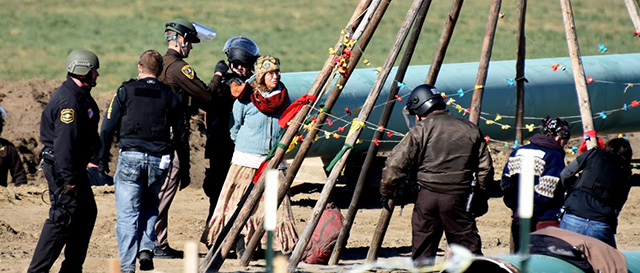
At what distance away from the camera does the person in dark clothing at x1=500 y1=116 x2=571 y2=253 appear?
7.97 m

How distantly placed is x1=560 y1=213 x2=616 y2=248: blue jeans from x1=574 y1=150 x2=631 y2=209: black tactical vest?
0.18 meters

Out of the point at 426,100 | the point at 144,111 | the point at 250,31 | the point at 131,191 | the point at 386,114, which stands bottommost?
the point at 131,191

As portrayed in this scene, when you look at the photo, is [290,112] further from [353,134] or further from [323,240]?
[323,240]

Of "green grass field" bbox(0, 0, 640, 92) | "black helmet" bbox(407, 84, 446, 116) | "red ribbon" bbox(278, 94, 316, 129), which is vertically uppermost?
"green grass field" bbox(0, 0, 640, 92)

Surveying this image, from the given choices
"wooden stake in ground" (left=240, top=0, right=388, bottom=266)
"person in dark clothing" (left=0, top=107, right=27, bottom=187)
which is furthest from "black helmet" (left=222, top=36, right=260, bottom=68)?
"person in dark clothing" (left=0, top=107, right=27, bottom=187)

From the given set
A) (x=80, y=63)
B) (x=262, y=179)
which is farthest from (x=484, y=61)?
(x=80, y=63)

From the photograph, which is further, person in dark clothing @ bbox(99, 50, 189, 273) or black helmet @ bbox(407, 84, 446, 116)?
person in dark clothing @ bbox(99, 50, 189, 273)

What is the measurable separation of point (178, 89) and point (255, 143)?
0.83m

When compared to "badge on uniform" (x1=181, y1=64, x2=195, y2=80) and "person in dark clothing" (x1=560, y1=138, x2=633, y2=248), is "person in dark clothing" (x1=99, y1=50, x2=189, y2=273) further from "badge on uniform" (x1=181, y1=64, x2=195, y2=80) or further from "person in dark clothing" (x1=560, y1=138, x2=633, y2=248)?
"person in dark clothing" (x1=560, y1=138, x2=633, y2=248)

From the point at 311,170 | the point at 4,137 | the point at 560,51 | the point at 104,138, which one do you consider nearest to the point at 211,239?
the point at 104,138

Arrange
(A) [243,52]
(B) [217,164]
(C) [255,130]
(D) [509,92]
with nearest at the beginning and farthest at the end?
(C) [255,130] → (A) [243,52] → (B) [217,164] → (D) [509,92]

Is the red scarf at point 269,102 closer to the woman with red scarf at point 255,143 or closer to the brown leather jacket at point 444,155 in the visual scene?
the woman with red scarf at point 255,143

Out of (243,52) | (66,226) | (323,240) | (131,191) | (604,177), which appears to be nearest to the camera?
(66,226)

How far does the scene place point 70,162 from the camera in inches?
273
